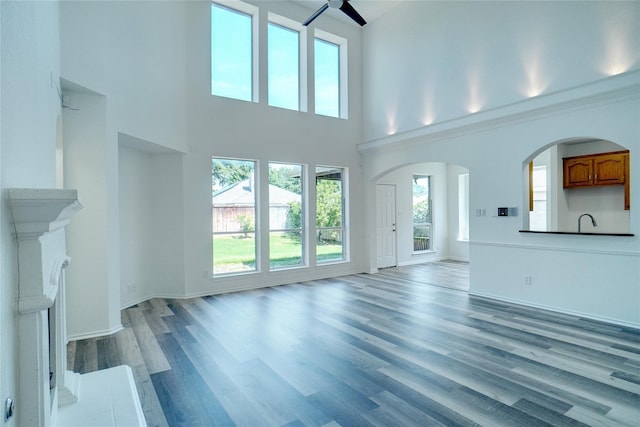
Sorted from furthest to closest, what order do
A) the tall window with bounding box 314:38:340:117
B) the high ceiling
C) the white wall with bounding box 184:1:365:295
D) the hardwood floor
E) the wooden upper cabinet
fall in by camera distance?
the tall window with bounding box 314:38:340:117, the high ceiling, the wooden upper cabinet, the white wall with bounding box 184:1:365:295, the hardwood floor

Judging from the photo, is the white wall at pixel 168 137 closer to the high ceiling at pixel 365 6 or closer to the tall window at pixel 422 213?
the high ceiling at pixel 365 6

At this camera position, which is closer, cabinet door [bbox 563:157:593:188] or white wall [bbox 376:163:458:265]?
cabinet door [bbox 563:157:593:188]

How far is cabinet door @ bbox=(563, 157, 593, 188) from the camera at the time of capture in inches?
246

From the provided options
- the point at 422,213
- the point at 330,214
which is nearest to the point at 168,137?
the point at 330,214

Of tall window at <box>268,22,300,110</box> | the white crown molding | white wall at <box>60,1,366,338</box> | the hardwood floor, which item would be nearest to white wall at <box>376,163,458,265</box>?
white wall at <box>60,1,366,338</box>

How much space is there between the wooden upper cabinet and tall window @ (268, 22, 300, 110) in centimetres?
559

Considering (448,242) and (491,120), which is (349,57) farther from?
(448,242)

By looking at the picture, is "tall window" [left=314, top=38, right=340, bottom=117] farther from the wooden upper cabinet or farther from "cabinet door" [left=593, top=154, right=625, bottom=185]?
"cabinet door" [left=593, top=154, right=625, bottom=185]

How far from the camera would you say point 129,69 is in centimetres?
439

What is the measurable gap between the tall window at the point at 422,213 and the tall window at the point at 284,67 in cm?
410

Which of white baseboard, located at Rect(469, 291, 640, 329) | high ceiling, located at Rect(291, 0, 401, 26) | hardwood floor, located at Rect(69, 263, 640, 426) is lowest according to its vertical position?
hardwood floor, located at Rect(69, 263, 640, 426)

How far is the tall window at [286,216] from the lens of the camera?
21.5 ft

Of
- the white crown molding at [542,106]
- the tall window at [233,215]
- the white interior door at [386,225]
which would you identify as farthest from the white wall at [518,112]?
the tall window at [233,215]

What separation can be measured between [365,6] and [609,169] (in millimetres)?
5617
